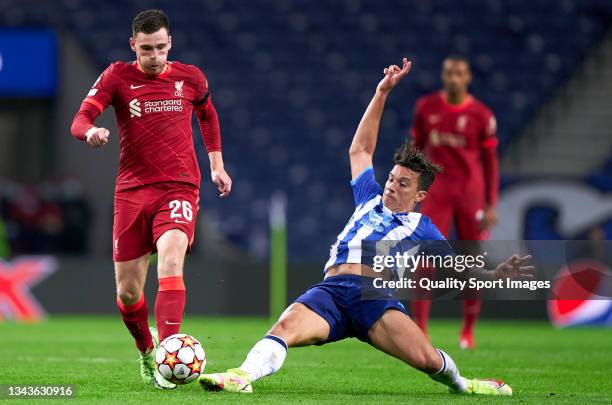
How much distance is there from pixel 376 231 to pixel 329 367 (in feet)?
6.33

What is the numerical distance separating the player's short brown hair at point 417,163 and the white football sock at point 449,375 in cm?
96

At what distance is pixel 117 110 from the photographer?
6699 mm

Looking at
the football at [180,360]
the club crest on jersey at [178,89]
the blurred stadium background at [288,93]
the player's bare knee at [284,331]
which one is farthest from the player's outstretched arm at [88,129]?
the blurred stadium background at [288,93]

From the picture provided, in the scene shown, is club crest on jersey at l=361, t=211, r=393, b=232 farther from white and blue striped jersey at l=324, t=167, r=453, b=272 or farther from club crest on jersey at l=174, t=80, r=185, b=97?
club crest on jersey at l=174, t=80, r=185, b=97

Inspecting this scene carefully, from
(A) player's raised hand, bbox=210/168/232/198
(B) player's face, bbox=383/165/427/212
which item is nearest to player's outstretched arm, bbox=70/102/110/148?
(A) player's raised hand, bbox=210/168/232/198

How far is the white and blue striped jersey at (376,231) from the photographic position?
20.6 feet

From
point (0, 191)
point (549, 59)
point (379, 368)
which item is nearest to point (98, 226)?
point (0, 191)

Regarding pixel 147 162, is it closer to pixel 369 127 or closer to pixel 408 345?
pixel 369 127

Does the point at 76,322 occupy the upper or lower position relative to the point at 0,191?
lower

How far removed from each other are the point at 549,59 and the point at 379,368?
35.2 feet

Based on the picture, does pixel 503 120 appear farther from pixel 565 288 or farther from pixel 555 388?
pixel 555 388

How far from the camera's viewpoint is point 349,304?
607 cm

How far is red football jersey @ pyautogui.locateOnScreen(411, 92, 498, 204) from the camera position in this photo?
984 cm

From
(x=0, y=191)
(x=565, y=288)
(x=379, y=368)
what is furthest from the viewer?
(x=0, y=191)
